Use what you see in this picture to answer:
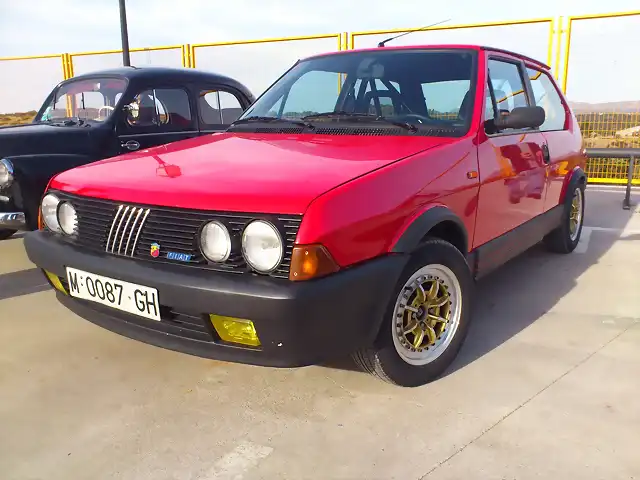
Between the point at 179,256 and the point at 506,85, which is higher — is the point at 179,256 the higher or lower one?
the lower one

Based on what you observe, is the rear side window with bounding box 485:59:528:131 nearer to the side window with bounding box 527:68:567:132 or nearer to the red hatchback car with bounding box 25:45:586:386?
the red hatchback car with bounding box 25:45:586:386

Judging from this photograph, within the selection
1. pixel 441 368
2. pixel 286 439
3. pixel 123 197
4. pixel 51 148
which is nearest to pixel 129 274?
pixel 123 197

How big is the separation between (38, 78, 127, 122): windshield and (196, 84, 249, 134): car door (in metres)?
0.76

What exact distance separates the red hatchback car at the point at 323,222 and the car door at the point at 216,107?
2022 mm

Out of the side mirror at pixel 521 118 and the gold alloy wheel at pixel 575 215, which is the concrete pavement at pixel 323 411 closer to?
the side mirror at pixel 521 118

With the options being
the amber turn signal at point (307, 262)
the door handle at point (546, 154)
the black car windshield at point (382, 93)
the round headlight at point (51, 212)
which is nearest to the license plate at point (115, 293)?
the round headlight at point (51, 212)

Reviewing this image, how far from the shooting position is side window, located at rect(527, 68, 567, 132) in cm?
388

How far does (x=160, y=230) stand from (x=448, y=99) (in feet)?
5.70

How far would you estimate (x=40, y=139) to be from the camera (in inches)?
172

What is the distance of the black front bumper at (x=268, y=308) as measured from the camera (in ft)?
5.98

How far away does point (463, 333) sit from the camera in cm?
255

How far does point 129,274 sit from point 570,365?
2070mm

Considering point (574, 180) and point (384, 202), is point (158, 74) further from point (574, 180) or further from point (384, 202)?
point (574, 180)

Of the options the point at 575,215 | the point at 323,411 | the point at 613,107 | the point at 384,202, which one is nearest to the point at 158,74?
the point at 384,202
